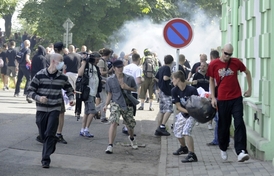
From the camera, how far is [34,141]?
517 inches

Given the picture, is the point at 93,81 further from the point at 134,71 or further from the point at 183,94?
the point at 183,94

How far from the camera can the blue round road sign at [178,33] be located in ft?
48.2

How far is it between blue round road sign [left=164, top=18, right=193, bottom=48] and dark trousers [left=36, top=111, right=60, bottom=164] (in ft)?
14.7

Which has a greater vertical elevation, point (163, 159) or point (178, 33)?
point (178, 33)

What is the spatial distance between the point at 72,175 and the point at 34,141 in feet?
10.8

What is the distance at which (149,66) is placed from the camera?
847 inches

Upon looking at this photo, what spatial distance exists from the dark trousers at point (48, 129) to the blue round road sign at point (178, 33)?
4481 mm

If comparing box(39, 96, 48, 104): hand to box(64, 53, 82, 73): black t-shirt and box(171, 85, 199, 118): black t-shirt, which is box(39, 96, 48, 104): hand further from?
box(64, 53, 82, 73): black t-shirt

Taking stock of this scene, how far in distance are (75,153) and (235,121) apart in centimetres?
292

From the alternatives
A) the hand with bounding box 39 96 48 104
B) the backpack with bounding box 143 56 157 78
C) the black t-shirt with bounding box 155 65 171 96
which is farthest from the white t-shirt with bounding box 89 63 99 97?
the backpack with bounding box 143 56 157 78

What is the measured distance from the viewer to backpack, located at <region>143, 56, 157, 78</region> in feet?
70.2

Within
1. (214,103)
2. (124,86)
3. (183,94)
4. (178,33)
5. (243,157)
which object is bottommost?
(243,157)

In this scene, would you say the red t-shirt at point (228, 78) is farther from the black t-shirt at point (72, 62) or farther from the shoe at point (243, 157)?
the black t-shirt at point (72, 62)

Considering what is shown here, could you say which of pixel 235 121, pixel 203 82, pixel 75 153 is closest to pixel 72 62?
pixel 203 82
